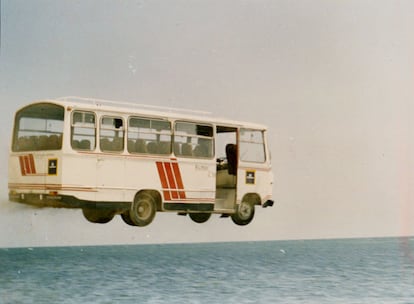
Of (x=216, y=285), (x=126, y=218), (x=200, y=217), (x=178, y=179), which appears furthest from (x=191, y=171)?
(x=216, y=285)

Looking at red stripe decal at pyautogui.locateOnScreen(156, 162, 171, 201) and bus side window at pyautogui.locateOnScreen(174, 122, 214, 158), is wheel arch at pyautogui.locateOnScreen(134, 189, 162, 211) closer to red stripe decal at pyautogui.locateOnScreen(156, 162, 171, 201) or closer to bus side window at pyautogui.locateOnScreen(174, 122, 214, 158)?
red stripe decal at pyautogui.locateOnScreen(156, 162, 171, 201)

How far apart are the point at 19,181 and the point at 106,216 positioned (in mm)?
1732

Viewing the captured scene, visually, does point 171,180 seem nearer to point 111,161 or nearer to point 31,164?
point 111,161

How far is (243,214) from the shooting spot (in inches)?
619

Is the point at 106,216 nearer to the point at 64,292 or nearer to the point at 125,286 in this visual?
the point at 64,292

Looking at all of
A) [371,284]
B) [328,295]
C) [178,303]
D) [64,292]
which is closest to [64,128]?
[328,295]

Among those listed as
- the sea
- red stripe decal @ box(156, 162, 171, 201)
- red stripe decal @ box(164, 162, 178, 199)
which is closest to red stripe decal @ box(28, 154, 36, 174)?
red stripe decal @ box(156, 162, 171, 201)

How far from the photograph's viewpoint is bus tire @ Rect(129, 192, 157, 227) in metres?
13.9

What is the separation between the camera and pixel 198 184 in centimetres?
1377

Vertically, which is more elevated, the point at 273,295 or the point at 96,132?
the point at 96,132

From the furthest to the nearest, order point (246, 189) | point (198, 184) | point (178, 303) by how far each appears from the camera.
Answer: point (178, 303) < point (246, 189) < point (198, 184)

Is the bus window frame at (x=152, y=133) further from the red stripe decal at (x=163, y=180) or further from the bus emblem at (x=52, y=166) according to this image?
the bus emblem at (x=52, y=166)

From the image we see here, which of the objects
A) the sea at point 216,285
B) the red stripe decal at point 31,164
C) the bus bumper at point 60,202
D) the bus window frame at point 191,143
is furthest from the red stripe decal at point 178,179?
the sea at point 216,285

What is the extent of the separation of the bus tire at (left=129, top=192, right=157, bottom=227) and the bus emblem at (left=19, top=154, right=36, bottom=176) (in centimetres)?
206
